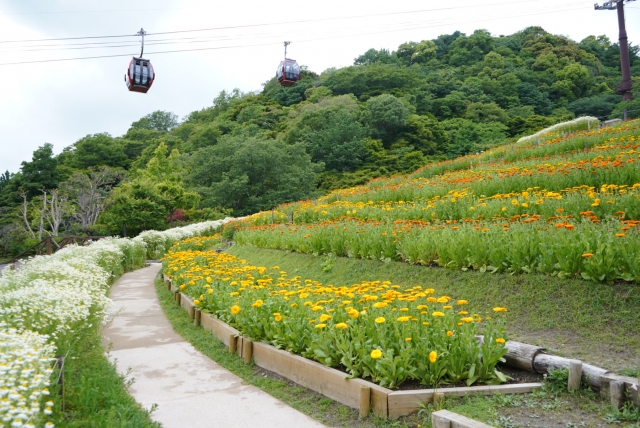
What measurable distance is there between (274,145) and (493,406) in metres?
29.2

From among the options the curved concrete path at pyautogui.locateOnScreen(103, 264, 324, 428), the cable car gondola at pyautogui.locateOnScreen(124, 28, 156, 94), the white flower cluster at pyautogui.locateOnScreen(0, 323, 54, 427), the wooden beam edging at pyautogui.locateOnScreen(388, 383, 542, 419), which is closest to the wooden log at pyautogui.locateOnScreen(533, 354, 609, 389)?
the wooden beam edging at pyautogui.locateOnScreen(388, 383, 542, 419)

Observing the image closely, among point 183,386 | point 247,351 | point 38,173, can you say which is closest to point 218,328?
point 247,351

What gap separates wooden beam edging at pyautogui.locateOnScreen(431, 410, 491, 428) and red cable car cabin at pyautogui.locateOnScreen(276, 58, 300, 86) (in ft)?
37.8

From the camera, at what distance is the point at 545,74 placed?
151 ft

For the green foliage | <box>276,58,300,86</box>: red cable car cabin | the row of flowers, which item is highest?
<box>276,58,300,86</box>: red cable car cabin

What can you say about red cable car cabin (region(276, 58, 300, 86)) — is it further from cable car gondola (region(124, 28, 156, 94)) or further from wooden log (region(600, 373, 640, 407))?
wooden log (region(600, 373, 640, 407))

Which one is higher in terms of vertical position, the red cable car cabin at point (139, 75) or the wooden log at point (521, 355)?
the red cable car cabin at point (139, 75)

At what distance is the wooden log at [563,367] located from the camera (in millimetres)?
3049

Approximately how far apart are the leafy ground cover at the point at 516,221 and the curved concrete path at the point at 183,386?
3.06 meters

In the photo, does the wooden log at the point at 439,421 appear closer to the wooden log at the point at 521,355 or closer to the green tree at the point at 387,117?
the wooden log at the point at 521,355

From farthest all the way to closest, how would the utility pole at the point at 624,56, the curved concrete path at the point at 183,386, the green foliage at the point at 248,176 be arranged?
the green foliage at the point at 248,176
the utility pole at the point at 624,56
the curved concrete path at the point at 183,386

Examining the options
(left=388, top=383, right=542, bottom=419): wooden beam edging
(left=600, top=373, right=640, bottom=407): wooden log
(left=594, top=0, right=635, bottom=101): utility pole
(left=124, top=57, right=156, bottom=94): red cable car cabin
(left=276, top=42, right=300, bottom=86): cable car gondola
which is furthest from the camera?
(left=594, top=0, right=635, bottom=101): utility pole

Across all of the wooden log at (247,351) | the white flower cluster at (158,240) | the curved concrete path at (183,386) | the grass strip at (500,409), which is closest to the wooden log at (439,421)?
the grass strip at (500,409)

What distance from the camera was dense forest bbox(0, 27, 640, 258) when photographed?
95.5 ft
